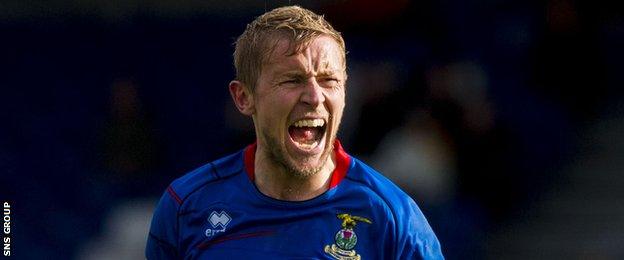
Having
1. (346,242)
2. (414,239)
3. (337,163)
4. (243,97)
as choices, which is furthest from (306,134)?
(414,239)

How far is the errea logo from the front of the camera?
350cm

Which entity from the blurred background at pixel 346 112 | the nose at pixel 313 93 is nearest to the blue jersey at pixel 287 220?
the nose at pixel 313 93

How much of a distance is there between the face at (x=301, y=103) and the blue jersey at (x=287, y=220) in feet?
0.39

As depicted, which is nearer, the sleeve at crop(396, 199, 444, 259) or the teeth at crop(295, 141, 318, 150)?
the sleeve at crop(396, 199, 444, 259)

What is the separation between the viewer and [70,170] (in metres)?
6.63

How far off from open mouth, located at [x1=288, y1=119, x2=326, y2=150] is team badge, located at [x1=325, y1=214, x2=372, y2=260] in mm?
260

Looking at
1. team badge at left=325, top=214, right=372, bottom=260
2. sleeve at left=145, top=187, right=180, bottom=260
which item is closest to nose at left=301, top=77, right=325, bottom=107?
team badge at left=325, top=214, right=372, bottom=260

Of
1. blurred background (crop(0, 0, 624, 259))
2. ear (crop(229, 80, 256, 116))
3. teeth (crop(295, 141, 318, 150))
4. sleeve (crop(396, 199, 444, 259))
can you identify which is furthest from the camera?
blurred background (crop(0, 0, 624, 259))

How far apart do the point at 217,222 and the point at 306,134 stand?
1.33ft

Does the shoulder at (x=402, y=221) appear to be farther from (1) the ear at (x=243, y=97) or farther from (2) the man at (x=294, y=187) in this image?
(1) the ear at (x=243, y=97)

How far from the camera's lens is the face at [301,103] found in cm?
336

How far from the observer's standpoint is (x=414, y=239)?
3.35 metres

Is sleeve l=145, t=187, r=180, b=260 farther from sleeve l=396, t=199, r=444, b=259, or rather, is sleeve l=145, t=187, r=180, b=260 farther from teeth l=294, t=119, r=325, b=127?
sleeve l=396, t=199, r=444, b=259

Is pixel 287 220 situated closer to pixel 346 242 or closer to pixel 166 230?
pixel 346 242
